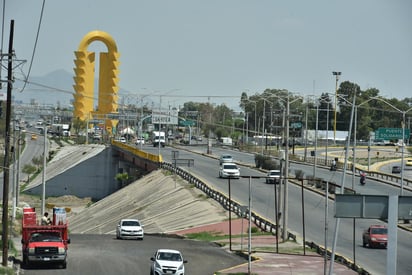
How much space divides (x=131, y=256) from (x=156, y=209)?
102 ft

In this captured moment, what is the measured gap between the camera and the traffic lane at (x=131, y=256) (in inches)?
1491

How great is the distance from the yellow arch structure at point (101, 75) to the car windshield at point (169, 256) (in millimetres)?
149985

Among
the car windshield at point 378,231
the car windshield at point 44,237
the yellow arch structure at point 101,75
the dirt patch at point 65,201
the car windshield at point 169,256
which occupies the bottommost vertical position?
the dirt patch at point 65,201

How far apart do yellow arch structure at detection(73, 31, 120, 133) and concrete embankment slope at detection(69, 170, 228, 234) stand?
92.0 meters

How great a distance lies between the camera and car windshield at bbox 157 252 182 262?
3447cm

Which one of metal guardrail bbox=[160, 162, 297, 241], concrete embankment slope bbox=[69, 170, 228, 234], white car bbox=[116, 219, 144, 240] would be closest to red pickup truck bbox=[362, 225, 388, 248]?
metal guardrail bbox=[160, 162, 297, 241]

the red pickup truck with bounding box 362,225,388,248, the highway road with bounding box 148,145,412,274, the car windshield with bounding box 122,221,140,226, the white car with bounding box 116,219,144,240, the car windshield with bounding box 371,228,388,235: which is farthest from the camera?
the car windshield with bounding box 122,221,140,226

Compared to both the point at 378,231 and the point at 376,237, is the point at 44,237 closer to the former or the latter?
the point at 376,237

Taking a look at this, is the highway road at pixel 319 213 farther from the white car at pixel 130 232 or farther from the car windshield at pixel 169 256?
the white car at pixel 130 232

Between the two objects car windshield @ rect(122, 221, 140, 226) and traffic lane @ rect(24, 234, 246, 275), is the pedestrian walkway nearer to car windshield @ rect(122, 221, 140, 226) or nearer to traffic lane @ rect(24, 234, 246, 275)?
traffic lane @ rect(24, 234, 246, 275)

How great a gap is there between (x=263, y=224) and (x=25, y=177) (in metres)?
83.9

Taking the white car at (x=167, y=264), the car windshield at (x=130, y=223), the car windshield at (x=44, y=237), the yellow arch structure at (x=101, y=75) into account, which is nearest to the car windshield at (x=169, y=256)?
the white car at (x=167, y=264)

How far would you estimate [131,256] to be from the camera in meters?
43.0

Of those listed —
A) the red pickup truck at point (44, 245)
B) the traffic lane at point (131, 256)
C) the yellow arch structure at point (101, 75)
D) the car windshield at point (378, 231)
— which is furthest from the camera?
the yellow arch structure at point (101, 75)
